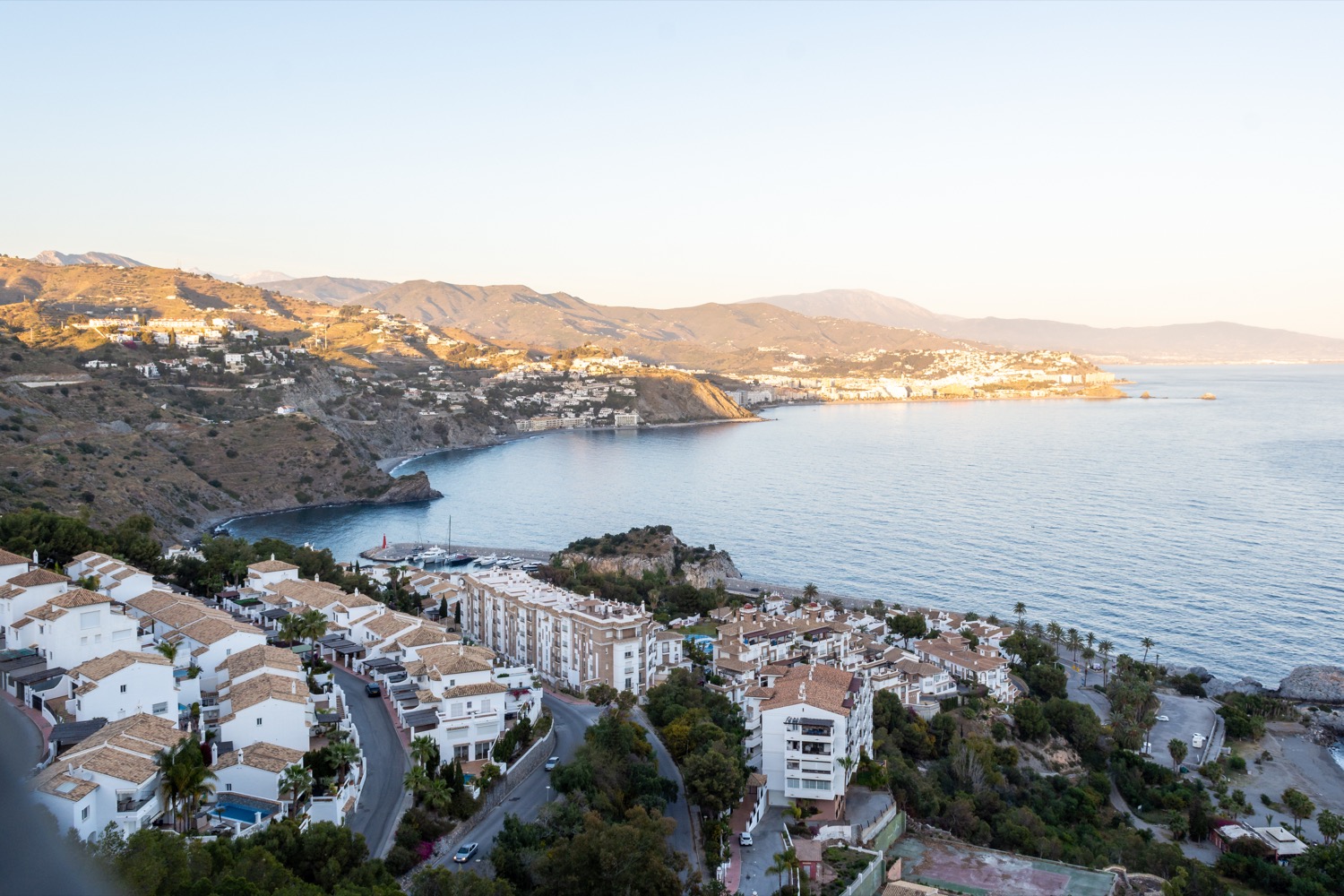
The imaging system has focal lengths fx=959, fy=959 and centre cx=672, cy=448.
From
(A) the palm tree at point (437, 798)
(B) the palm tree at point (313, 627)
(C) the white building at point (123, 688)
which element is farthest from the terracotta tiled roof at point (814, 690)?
(C) the white building at point (123, 688)

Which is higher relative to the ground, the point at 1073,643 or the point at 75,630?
the point at 75,630

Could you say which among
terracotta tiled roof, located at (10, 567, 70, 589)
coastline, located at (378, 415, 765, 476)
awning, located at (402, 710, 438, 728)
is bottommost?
coastline, located at (378, 415, 765, 476)

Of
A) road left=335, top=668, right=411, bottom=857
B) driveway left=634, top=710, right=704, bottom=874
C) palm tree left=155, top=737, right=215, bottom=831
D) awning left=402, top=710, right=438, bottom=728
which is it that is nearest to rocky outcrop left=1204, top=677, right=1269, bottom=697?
driveway left=634, top=710, right=704, bottom=874

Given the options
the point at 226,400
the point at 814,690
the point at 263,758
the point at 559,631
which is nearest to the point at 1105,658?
the point at 814,690

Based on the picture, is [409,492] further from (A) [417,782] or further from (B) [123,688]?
(A) [417,782]

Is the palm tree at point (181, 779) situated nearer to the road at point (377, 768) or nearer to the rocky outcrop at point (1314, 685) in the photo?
the road at point (377, 768)

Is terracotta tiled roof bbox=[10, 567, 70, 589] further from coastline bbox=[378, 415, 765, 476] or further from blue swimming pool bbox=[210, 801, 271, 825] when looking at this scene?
coastline bbox=[378, 415, 765, 476]
